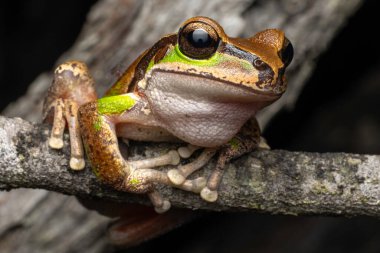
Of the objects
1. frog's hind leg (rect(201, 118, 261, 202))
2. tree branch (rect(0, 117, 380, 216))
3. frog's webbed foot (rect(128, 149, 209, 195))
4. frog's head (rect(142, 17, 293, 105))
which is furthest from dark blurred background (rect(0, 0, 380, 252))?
frog's head (rect(142, 17, 293, 105))

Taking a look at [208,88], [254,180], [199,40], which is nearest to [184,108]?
[208,88]

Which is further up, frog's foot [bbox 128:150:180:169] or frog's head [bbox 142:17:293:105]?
frog's head [bbox 142:17:293:105]

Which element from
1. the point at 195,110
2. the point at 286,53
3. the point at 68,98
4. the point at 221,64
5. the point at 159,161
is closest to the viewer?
the point at 221,64

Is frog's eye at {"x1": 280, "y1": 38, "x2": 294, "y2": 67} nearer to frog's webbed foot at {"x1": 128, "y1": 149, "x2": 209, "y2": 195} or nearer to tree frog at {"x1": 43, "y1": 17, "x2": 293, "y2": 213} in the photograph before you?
tree frog at {"x1": 43, "y1": 17, "x2": 293, "y2": 213}

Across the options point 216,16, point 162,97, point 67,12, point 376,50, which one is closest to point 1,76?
point 67,12

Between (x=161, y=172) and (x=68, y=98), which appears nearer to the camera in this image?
(x=161, y=172)

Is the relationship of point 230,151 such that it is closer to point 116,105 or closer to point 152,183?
point 152,183

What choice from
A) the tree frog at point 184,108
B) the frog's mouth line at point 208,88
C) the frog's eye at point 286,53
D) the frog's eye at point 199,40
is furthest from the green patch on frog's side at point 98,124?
the frog's eye at point 286,53
